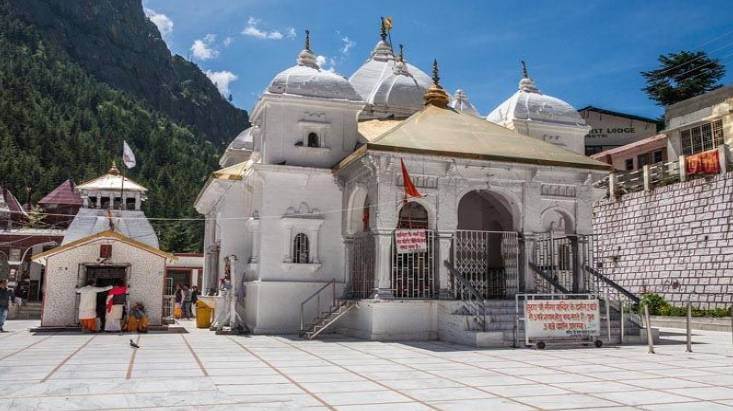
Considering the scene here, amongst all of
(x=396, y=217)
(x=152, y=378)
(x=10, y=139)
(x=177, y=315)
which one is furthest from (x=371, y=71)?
(x=10, y=139)

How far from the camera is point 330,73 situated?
19.8 metres

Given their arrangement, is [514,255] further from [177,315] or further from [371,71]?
[177,315]

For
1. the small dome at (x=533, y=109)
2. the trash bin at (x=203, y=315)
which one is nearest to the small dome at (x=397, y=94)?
the small dome at (x=533, y=109)

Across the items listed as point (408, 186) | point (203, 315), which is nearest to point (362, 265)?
point (408, 186)

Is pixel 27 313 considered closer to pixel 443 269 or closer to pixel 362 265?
pixel 362 265

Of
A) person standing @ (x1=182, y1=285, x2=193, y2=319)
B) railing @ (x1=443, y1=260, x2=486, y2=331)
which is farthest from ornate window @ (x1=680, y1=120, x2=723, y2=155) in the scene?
person standing @ (x1=182, y1=285, x2=193, y2=319)

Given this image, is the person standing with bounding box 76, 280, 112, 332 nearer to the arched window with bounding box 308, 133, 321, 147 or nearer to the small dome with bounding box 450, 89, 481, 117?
the arched window with bounding box 308, 133, 321, 147

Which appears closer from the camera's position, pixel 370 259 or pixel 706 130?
pixel 370 259

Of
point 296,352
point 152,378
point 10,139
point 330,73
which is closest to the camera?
point 152,378

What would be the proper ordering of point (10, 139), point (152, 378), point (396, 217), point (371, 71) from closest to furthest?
point (152, 378) < point (396, 217) < point (371, 71) < point (10, 139)

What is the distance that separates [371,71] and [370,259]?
1141cm

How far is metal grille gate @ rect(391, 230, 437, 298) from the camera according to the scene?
16500 millimetres

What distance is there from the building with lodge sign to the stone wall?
5.69 meters

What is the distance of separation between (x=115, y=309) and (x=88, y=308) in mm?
751
